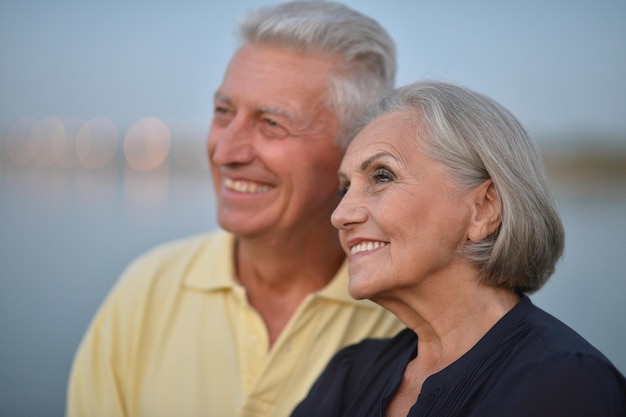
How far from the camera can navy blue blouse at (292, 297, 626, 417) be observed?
72.7 inches

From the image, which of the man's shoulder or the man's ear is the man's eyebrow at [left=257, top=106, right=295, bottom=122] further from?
the man's ear

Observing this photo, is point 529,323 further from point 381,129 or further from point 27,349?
point 27,349

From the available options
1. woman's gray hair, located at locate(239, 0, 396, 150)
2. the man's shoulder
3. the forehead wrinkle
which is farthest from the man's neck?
the forehead wrinkle

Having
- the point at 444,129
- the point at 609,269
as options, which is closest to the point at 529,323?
the point at 444,129

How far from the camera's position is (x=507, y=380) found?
6.40 ft

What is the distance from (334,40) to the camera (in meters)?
3.17

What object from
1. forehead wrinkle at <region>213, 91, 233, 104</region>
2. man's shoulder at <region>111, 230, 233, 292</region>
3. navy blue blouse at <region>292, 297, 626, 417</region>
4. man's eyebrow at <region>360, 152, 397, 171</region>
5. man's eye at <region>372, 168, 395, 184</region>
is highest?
forehead wrinkle at <region>213, 91, 233, 104</region>

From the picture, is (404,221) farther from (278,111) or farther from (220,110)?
(220,110)

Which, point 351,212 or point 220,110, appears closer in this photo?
point 351,212

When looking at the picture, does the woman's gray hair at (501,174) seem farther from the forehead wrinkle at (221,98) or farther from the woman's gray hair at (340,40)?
the forehead wrinkle at (221,98)

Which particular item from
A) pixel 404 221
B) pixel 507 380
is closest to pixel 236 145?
pixel 404 221

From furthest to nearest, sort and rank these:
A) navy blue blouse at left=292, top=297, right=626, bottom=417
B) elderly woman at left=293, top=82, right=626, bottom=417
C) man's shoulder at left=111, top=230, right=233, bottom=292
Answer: man's shoulder at left=111, top=230, right=233, bottom=292, elderly woman at left=293, top=82, right=626, bottom=417, navy blue blouse at left=292, top=297, right=626, bottom=417

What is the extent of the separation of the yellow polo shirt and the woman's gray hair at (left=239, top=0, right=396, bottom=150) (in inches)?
26.2

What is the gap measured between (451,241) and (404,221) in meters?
0.14
